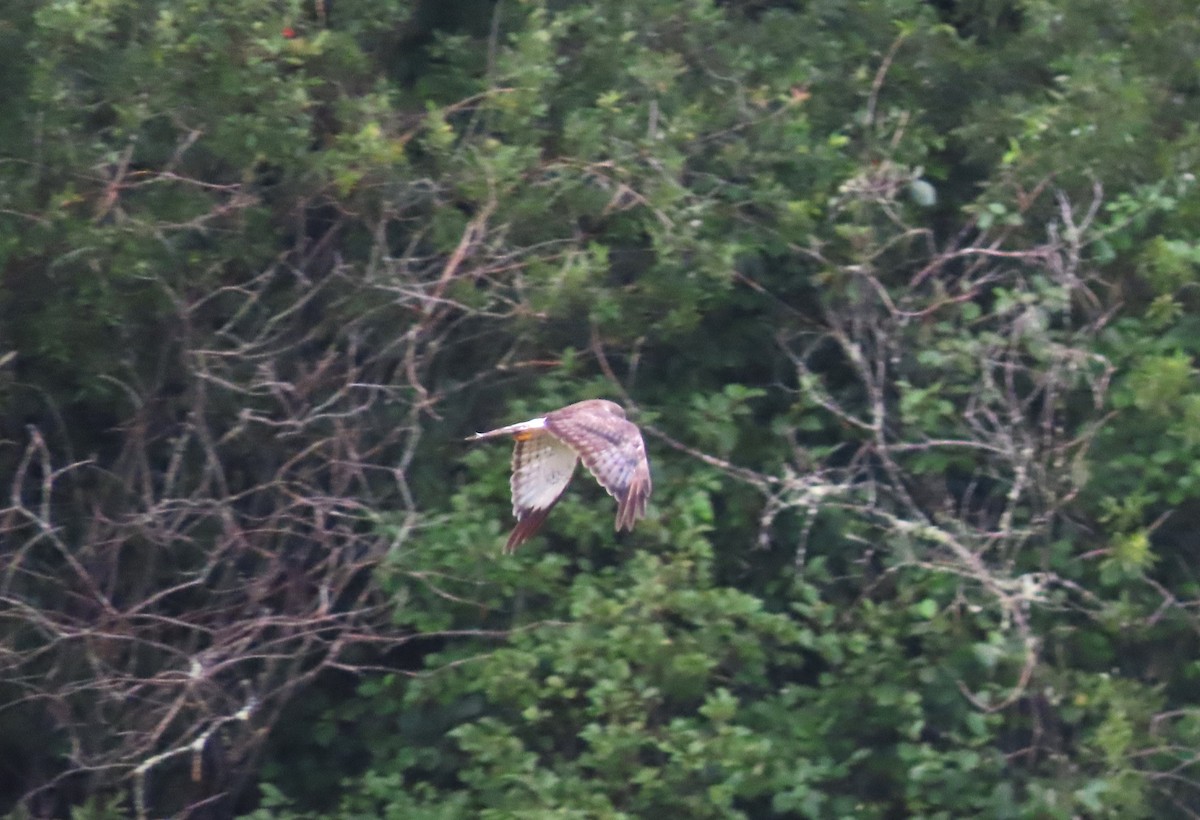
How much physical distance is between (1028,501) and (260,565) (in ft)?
7.63

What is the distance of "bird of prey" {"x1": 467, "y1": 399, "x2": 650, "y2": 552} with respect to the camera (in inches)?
180

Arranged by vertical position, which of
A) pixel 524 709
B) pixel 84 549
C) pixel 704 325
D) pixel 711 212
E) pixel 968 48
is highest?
pixel 968 48

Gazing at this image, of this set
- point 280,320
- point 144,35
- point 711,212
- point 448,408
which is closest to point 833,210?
point 711,212

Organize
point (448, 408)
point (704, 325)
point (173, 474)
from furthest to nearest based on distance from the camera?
point (704, 325) < point (448, 408) < point (173, 474)

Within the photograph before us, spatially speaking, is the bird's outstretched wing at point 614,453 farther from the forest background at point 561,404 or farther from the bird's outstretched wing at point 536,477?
the forest background at point 561,404

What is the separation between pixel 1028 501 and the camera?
5.87 metres

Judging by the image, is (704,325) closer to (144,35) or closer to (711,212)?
(711,212)

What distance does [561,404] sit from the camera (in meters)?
5.55

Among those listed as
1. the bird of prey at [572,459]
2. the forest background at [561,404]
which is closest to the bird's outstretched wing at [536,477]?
the bird of prey at [572,459]

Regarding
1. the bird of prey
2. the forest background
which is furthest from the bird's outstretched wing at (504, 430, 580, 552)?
the forest background

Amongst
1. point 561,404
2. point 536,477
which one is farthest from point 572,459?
point 561,404

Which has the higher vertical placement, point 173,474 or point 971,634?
point 173,474

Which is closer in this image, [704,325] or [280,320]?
[280,320]

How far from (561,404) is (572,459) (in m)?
0.45
